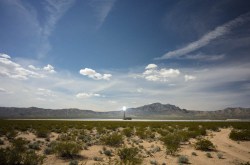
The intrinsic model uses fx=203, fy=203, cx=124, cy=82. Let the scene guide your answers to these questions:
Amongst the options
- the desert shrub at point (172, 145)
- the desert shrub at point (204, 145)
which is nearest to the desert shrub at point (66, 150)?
the desert shrub at point (172, 145)

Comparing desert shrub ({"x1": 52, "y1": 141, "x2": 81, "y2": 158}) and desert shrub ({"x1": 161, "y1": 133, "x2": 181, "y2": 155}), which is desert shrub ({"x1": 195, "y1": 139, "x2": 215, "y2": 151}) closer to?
desert shrub ({"x1": 161, "y1": 133, "x2": 181, "y2": 155})

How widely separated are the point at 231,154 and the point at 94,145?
10.8m

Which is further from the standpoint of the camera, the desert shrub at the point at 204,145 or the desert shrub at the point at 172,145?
the desert shrub at the point at 204,145

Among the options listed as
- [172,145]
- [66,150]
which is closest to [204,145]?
[172,145]

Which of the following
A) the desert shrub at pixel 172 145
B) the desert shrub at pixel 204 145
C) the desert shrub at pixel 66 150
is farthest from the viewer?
the desert shrub at pixel 204 145

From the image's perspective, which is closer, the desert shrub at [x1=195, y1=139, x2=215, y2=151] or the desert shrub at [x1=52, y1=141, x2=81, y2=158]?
the desert shrub at [x1=52, y1=141, x2=81, y2=158]

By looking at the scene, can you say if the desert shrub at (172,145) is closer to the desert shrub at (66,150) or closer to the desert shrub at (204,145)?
the desert shrub at (204,145)

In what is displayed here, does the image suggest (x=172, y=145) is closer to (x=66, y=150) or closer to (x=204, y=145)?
(x=204, y=145)

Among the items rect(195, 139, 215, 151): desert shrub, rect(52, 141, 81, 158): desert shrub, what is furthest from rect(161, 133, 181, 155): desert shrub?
rect(52, 141, 81, 158): desert shrub

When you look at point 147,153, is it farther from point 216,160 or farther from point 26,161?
point 26,161

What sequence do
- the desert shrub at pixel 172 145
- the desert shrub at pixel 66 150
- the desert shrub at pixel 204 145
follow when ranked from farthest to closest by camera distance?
the desert shrub at pixel 204 145 < the desert shrub at pixel 172 145 < the desert shrub at pixel 66 150

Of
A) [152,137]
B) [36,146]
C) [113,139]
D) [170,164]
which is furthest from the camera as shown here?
[152,137]

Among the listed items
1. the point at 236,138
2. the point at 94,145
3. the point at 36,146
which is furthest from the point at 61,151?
the point at 236,138

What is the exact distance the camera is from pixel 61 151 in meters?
12.9
